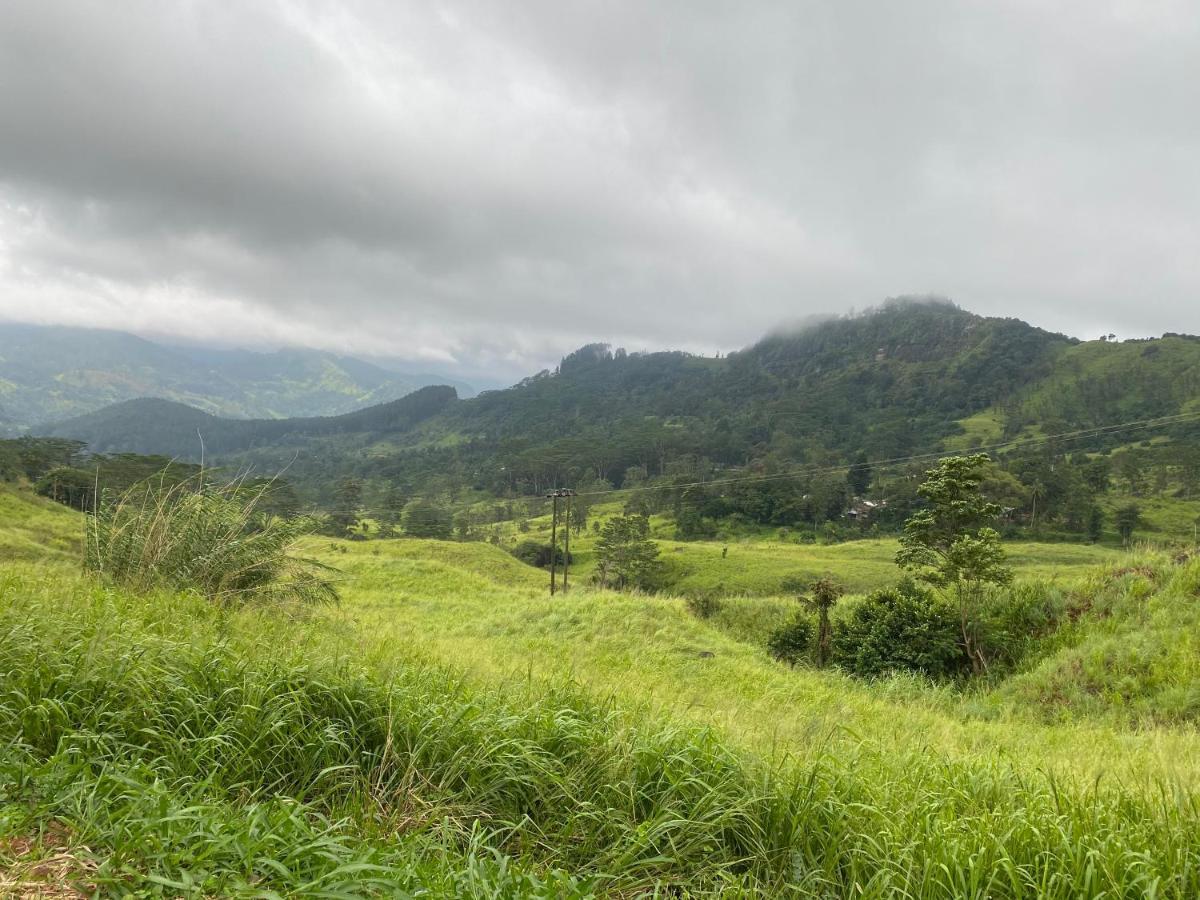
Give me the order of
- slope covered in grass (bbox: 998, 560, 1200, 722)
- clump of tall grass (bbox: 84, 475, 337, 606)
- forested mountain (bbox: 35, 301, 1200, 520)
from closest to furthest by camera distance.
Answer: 1. clump of tall grass (bbox: 84, 475, 337, 606)
2. slope covered in grass (bbox: 998, 560, 1200, 722)
3. forested mountain (bbox: 35, 301, 1200, 520)

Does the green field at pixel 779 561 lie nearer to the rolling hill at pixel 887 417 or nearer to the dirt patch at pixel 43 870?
the dirt patch at pixel 43 870

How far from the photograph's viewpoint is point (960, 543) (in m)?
14.4

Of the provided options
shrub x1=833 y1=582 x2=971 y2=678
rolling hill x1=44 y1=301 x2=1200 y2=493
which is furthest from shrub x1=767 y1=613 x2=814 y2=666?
rolling hill x1=44 y1=301 x2=1200 y2=493

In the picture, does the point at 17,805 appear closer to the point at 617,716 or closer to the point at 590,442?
the point at 617,716

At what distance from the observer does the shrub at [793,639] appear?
1784 centimetres

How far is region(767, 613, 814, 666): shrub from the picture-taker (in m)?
17.8

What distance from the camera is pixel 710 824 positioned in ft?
8.25

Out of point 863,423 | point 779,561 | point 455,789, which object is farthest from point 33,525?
point 863,423

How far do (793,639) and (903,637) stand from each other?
149 inches

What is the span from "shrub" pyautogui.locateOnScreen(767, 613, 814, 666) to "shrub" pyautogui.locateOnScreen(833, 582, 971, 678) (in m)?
1.54

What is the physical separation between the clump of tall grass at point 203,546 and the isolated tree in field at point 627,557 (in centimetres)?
4831

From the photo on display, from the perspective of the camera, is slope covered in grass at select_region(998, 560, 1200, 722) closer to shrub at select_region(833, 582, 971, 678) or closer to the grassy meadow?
shrub at select_region(833, 582, 971, 678)

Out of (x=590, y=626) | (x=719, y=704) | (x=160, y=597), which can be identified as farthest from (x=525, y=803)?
(x=590, y=626)

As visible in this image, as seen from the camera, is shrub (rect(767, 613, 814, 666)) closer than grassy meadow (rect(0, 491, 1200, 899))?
No
